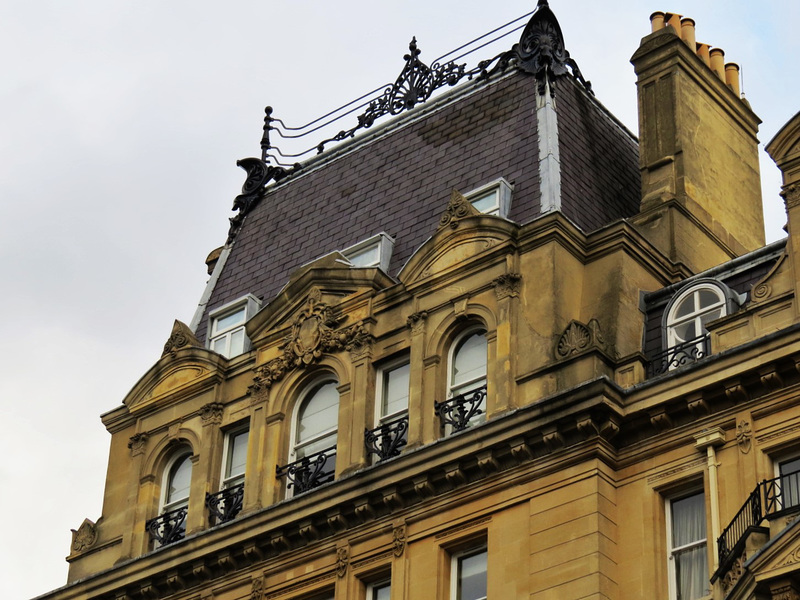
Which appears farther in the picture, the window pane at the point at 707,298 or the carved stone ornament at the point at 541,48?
the carved stone ornament at the point at 541,48

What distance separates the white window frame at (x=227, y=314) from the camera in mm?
44438

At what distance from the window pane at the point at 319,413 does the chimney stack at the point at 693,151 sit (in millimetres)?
7140

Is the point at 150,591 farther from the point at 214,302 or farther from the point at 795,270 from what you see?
the point at 795,270

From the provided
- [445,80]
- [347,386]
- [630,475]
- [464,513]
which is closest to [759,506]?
[630,475]

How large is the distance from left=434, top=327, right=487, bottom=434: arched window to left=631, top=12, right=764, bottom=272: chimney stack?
4.60 meters

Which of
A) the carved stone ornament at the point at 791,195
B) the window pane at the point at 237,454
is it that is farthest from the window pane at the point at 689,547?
the window pane at the point at 237,454

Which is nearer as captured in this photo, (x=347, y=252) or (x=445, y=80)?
(x=347, y=252)

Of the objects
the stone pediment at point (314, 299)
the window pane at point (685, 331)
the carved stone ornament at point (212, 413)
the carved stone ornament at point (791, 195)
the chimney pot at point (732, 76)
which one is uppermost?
the chimney pot at point (732, 76)

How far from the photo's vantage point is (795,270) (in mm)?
35156

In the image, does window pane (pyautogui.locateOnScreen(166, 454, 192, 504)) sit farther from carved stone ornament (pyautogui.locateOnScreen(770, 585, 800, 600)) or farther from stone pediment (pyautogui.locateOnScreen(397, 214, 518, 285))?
carved stone ornament (pyautogui.locateOnScreen(770, 585, 800, 600))

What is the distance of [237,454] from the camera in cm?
4188

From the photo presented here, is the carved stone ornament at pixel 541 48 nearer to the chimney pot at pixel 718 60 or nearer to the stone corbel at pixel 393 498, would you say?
the chimney pot at pixel 718 60

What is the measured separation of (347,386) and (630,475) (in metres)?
6.92

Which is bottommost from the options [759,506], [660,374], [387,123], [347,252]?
[759,506]
